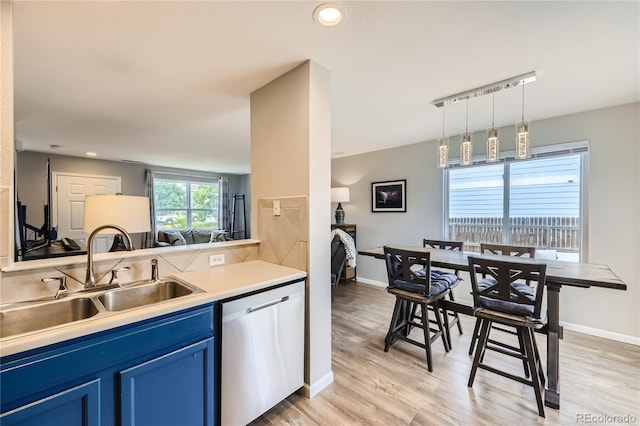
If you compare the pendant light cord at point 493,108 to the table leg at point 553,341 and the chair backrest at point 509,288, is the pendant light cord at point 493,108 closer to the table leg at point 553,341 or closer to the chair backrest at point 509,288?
the chair backrest at point 509,288

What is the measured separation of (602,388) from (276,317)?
2470 millimetres

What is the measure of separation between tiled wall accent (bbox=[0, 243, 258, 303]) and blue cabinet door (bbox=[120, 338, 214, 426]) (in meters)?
0.66

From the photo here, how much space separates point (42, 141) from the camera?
407 cm

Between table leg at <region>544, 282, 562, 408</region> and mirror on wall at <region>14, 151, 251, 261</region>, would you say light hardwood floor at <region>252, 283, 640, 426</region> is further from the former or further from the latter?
mirror on wall at <region>14, 151, 251, 261</region>

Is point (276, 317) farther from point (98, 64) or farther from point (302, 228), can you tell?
point (98, 64)

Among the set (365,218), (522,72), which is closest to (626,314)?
(522,72)

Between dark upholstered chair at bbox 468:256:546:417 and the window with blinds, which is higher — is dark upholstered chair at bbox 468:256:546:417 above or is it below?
below

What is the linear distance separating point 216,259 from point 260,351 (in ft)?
2.58

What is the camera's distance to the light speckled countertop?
91 cm

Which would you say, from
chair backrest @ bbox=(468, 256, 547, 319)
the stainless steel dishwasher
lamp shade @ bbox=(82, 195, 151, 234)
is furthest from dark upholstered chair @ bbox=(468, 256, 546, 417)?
lamp shade @ bbox=(82, 195, 151, 234)

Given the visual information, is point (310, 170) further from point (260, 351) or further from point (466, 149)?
point (466, 149)

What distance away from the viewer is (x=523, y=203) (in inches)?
128
